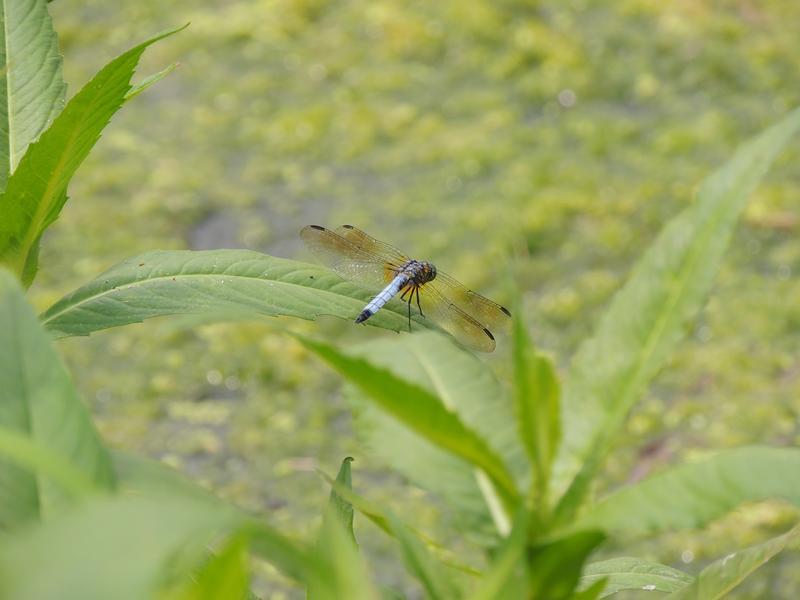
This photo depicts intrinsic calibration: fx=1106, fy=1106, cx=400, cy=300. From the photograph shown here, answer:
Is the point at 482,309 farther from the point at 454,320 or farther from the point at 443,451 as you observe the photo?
the point at 443,451

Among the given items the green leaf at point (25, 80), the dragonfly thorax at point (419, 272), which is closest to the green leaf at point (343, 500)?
the green leaf at point (25, 80)

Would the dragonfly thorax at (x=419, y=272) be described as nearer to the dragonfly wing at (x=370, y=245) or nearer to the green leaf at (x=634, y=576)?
the dragonfly wing at (x=370, y=245)

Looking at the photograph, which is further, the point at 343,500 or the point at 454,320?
the point at 454,320

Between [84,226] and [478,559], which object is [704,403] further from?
[84,226]

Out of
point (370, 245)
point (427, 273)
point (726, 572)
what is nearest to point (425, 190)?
point (370, 245)

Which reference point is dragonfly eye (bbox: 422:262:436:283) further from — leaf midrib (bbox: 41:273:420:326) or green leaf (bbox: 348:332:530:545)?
green leaf (bbox: 348:332:530:545)

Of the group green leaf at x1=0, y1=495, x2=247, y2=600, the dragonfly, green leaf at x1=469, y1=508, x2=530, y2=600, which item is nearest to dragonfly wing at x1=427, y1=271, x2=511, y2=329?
the dragonfly
